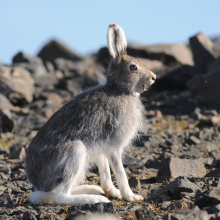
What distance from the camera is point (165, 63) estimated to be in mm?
22000

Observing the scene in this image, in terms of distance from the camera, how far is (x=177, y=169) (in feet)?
25.4

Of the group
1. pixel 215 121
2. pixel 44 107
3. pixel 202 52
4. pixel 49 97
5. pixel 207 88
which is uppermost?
pixel 202 52

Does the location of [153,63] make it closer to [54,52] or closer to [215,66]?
[215,66]

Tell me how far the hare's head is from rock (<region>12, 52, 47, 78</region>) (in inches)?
528

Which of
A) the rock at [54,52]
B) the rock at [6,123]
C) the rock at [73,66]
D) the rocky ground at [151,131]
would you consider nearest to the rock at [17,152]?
the rocky ground at [151,131]

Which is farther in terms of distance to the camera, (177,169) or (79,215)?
(177,169)

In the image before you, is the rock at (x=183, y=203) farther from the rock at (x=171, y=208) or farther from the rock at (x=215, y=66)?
the rock at (x=215, y=66)

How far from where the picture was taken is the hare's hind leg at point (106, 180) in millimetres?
6883

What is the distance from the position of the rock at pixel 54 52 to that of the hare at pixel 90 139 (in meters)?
18.1

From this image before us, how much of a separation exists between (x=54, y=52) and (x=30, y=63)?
3792mm

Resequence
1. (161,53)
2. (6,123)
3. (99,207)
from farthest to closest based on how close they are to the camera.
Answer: (161,53) < (6,123) < (99,207)

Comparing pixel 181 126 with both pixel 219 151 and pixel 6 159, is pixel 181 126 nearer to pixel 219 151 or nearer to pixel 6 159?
pixel 219 151

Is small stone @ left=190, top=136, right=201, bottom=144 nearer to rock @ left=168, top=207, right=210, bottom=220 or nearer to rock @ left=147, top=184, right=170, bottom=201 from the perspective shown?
rock @ left=147, top=184, right=170, bottom=201

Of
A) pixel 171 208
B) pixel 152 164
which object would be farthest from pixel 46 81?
pixel 171 208
